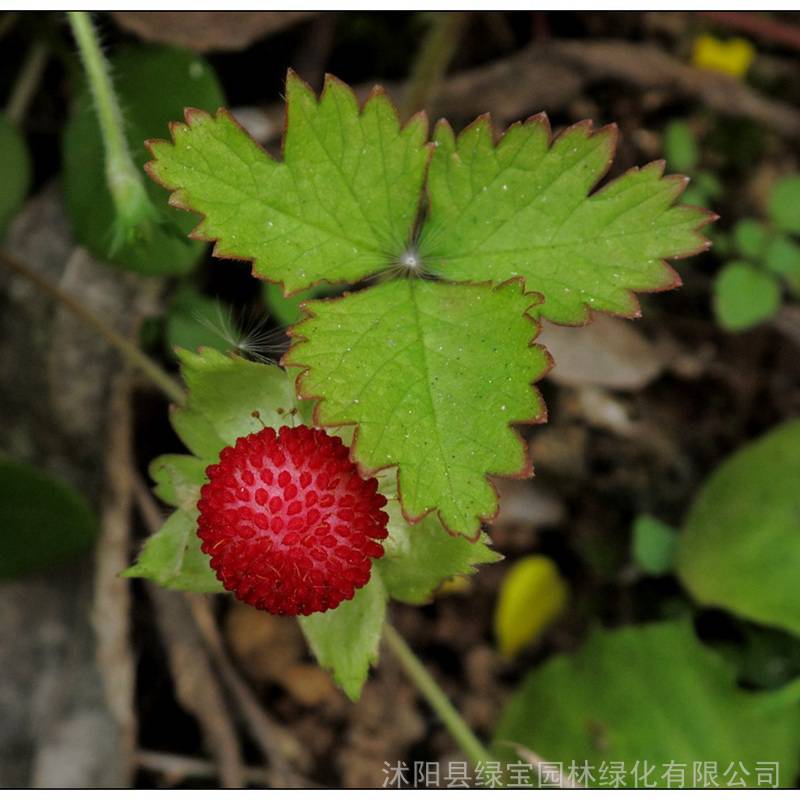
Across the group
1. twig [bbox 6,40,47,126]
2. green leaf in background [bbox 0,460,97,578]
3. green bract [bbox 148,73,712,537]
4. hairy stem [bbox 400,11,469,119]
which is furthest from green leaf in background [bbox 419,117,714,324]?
twig [bbox 6,40,47,126]

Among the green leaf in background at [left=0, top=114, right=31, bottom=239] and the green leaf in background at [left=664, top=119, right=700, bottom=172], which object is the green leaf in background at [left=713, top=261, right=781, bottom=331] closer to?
the green leaf in background at [left=664, top=119, right=700, bottom=172]

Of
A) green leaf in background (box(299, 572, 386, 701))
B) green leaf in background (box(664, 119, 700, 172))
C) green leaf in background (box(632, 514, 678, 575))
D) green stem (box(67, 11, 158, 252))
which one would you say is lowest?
green leaf in background (box(632, 514, 678, 575))

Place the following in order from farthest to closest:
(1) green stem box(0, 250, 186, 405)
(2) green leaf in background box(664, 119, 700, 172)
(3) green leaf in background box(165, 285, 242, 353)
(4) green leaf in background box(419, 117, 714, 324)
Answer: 1. (2) green leaf in background box(664, 119, 700, 172)
2. (3) green leaf in background box(165, 285, 242, 353)
3. (1) green stem box(0, 250, 186, 405)
4. (4) green leaf in background box(419, 117, 714, 324)

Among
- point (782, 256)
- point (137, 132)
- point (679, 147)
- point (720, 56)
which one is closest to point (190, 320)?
point (137, 132)

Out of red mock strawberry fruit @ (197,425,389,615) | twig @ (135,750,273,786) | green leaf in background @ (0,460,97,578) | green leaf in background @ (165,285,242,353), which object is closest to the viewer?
red mock strawberry fruit @ (197,425,389,615)

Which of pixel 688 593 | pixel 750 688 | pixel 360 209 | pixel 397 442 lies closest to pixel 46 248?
pixel 360 209

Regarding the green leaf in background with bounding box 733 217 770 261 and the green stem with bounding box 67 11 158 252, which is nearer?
the green stem with bounding box 67 11 158 252

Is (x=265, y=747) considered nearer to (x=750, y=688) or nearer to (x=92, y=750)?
(x=92, y=750)

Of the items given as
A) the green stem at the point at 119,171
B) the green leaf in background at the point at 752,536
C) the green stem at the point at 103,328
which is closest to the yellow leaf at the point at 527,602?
the green leaf in background at the point at 752,536
